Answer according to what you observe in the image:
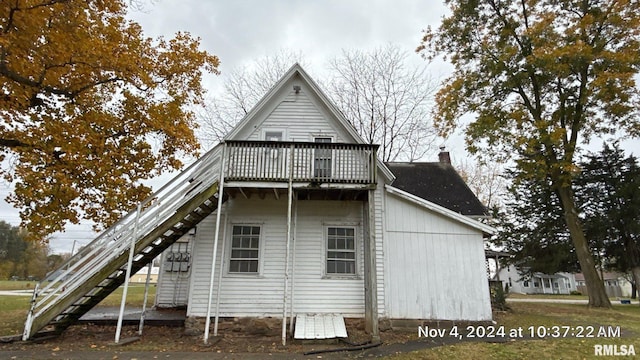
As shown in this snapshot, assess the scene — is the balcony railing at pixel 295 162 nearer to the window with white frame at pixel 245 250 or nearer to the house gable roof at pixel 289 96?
the house gable roof at pixel 289 96

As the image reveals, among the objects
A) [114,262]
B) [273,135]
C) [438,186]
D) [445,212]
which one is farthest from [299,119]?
[438,186]

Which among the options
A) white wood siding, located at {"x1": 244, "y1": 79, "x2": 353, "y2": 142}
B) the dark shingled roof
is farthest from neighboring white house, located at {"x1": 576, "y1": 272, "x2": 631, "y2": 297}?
white wood siding, located at {"x1": 244, "y1": 79, "x2": 353, "y2": 142}

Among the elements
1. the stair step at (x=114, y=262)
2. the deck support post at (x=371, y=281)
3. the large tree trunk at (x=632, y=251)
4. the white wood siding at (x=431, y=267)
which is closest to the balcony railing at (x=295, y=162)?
the deck support post at (x=371, y=281)

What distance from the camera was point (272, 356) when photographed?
704 cm

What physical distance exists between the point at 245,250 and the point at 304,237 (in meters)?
1.91

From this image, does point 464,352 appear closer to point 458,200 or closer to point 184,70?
point 458,200

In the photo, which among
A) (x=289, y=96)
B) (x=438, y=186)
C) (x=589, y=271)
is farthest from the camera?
(x=438, y=186)

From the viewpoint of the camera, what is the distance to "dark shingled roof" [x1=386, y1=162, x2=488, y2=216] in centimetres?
1538

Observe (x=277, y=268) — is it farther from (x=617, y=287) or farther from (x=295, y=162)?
(x=617, y=287)

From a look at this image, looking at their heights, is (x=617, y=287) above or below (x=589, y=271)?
below

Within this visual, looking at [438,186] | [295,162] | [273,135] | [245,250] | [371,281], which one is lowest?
[371,281]

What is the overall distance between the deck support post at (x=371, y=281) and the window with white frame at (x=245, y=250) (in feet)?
11.2

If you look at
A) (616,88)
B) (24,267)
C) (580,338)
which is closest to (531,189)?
(616,88)

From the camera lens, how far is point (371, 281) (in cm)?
866
